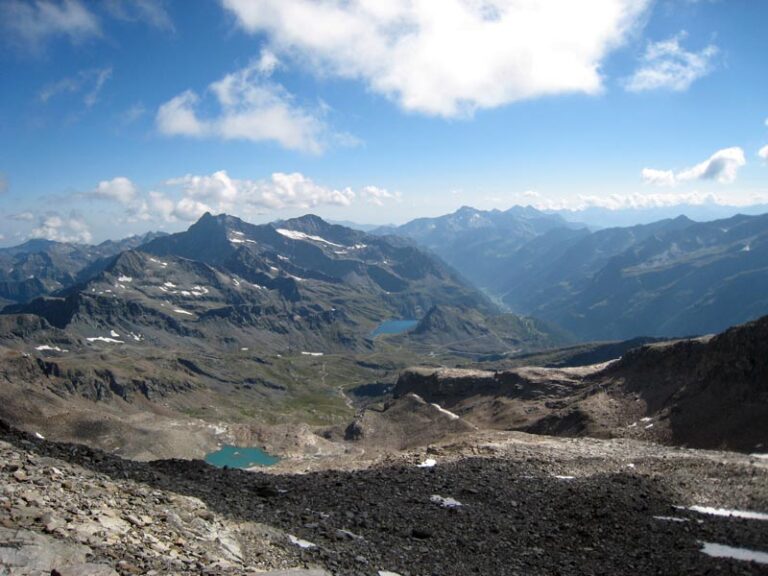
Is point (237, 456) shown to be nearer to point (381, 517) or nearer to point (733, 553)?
point (381, 517)

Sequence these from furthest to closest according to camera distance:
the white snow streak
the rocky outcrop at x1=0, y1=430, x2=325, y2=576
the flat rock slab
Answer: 1. the white snow streak
2. the rocky outcrop at x1=0, y1=430, x2=325, y2=576
3. the flat rock slab

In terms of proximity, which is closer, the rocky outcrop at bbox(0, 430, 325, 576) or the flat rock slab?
the flat rock slab

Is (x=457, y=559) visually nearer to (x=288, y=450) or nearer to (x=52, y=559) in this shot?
(x=52, y=559)

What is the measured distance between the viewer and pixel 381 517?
2544 cm

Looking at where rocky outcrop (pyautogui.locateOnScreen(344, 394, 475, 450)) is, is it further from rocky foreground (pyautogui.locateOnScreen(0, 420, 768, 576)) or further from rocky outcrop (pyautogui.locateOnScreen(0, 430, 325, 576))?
rocky outcrop (pyautogui.locateOnScreen(0, 430, 325, 576))

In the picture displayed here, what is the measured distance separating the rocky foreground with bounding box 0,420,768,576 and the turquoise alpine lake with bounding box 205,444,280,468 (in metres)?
82.2

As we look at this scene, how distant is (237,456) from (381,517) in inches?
3931

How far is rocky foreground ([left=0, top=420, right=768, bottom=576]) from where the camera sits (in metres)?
15.2

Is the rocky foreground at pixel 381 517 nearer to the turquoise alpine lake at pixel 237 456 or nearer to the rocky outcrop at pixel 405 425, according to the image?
the rocky outcrop at pixel 405 425

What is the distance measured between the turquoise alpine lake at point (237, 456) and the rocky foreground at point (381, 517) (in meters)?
82.2

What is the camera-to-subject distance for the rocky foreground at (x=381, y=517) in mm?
15172

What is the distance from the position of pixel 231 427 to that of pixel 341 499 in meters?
109

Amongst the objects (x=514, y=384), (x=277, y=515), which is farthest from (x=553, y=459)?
(x=514, y=384)

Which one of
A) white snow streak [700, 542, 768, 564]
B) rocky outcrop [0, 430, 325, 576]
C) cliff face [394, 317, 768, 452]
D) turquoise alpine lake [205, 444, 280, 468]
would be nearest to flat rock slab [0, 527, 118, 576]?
rocky outcrop [0, 430, 325, 576]
